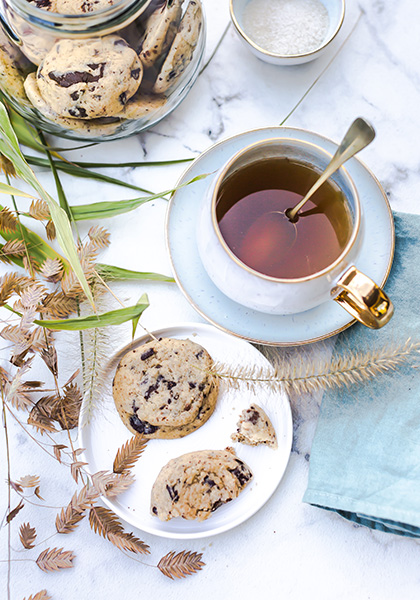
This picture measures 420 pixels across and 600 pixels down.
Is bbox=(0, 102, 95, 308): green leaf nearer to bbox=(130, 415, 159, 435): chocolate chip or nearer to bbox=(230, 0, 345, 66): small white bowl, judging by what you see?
bbox=(130, 415, 159, 435): chocolate chip

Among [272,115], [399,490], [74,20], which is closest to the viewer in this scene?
[74,20]

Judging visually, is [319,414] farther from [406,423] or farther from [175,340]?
[175,340]

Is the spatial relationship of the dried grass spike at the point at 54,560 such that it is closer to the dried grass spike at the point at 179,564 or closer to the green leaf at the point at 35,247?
the dried grass spike at the point at 179,564

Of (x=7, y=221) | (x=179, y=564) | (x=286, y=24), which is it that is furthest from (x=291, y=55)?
(x=179, y=564)

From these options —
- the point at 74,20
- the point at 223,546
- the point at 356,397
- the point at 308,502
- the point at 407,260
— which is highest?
the point at 74,20

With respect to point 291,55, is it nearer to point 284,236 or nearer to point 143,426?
point 284,236

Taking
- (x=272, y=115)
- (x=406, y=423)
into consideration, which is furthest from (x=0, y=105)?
(x=406, y=423)

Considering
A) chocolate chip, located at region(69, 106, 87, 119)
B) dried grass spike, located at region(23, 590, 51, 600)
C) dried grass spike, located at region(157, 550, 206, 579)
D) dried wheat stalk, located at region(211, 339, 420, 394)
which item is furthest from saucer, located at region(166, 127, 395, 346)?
dried grass spike, located at region(23, 590, 51, 600)
